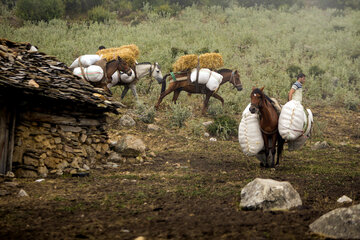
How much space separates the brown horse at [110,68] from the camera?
505 inches

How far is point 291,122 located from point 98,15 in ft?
77.5

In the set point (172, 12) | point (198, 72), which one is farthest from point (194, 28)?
point (198, 72)

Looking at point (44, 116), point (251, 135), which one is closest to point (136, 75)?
point (44, 116)

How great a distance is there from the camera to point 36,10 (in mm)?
27250

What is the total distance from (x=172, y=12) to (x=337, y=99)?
16502 mm

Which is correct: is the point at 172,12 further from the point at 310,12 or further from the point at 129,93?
the point at 129,93

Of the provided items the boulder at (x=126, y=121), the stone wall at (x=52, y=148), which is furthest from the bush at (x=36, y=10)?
the stone wall at (x=52, y=148)

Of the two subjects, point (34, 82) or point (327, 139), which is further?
point (327, 139)

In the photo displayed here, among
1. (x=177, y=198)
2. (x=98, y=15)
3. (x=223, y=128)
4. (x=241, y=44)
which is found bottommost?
(x=177, y=198)

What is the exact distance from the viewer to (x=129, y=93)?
54.8 feet

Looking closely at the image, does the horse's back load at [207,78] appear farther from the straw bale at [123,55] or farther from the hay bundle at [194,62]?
the straw bale at [123,55]

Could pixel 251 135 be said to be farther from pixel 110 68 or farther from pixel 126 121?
pixel 110 68

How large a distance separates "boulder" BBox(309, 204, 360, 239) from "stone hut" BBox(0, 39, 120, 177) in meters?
5.34

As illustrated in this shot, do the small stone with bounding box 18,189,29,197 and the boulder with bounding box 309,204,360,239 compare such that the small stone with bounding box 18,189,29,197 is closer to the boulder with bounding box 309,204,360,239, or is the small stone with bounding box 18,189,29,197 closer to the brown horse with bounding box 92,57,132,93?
the boulder with bounding box 309,204,360,239
